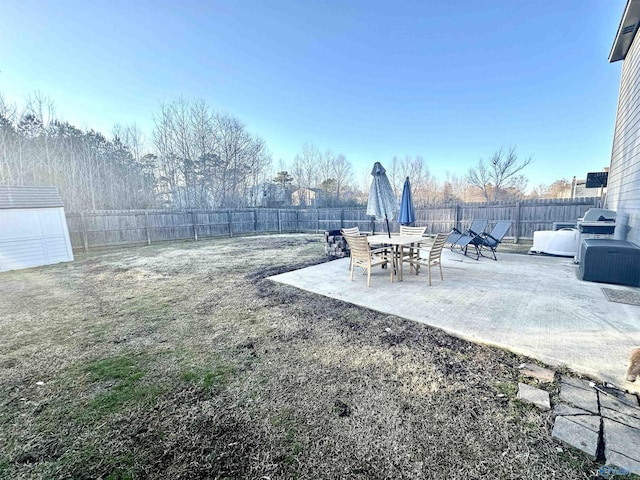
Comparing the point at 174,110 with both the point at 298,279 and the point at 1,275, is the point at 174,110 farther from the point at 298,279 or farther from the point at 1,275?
the point at 298,279

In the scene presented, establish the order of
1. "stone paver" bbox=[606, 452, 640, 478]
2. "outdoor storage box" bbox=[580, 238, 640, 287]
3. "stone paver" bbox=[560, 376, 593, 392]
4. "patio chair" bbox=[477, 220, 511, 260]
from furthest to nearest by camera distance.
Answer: "patio chair" bbox=[477, 220, 511, 260] < "outdoor storage box" bbox=[580, 238, 640, 287] < "stone paver" bbox=[560, 376, 593, 392] < "stone paver" bbox=[606, 452, 640, 478]

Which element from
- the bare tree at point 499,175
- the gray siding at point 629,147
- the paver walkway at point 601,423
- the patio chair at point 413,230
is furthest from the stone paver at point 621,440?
the bare tree at point 499,175

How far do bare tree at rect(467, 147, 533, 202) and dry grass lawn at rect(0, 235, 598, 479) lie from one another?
22.0 meters

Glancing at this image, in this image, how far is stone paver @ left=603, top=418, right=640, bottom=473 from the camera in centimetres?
125

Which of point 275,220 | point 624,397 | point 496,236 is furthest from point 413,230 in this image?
point 275,220

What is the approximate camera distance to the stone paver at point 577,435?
50.4 inches

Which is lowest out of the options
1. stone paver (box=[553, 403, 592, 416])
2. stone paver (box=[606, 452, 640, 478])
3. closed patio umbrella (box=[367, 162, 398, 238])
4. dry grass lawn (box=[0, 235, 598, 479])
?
dry grass lawn (box=[0, 235, 598, 479])

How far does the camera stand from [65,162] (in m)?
13.1

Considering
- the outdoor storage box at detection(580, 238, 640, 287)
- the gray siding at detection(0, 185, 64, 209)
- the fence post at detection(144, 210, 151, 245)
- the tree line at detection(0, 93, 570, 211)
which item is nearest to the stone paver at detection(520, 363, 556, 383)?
the outdoor storage box at detection(580, 238, 640, 287)

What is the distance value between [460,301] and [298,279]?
106 inches

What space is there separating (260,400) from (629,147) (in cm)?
798

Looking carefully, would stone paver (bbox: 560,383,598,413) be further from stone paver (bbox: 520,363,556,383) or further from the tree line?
the tree line

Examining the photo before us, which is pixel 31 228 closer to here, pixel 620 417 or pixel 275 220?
pixel 275 220

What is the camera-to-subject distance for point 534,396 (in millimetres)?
1679
